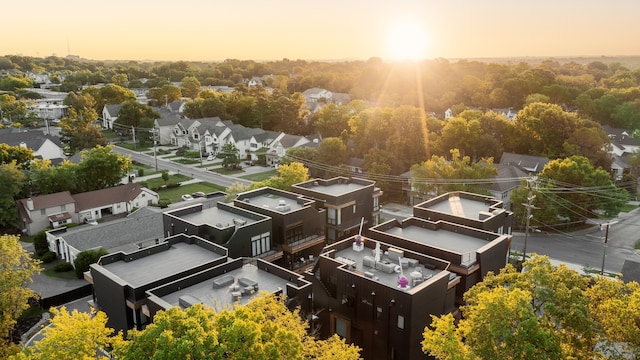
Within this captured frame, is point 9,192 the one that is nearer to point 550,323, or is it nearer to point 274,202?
point 274,202

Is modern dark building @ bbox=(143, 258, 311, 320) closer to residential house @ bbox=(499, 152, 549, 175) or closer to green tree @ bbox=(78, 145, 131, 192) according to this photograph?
green tree @ bbox=(78, 145, 131, 192)

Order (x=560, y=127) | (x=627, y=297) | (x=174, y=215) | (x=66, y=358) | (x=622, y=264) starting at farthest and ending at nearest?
(x=560, y=127)
(x=622, y=264)
(x=174, y=215)
(x=627, y=297)
(x=66, y=358)

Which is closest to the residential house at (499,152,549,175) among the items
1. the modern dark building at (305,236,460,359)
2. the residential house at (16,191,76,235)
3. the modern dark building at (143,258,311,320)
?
the modern dark building at (305,236,460,359)

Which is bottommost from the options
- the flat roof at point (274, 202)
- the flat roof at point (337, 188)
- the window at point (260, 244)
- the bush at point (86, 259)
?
the bush at point (86, 259)

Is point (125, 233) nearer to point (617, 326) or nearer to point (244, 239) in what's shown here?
point (244, 239)

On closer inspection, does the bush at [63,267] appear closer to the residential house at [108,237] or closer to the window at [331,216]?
the residential house at [108,237]

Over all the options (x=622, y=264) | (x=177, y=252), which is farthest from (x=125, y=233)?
(x=622, y=264)

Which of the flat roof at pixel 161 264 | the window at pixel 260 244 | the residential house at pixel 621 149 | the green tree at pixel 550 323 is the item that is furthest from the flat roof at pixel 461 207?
the residential house at pixel 621 149
